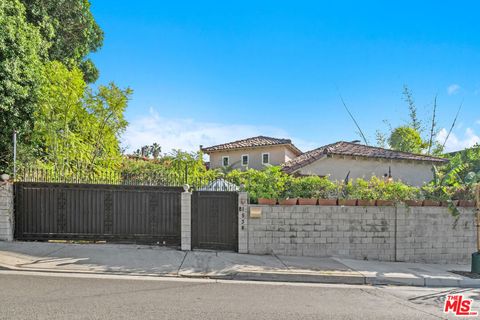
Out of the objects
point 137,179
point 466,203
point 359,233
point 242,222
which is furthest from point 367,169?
point 137,179

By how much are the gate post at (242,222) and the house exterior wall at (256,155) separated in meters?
16.5

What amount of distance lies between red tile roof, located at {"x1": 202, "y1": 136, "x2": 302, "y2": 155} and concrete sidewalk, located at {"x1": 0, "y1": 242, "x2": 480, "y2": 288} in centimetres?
1818

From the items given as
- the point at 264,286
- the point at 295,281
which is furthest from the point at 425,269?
the point at 264,286

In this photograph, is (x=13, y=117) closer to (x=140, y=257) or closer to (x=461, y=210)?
(x=140, y=257)

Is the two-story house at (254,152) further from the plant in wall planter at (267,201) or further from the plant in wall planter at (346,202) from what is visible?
the plant in wall planter at (346,202)

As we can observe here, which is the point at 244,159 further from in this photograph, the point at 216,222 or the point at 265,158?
the point at 216,222

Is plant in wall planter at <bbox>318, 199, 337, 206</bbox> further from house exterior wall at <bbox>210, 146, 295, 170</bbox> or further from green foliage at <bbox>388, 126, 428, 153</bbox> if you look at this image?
green foliage at <bbox>388, 126, 428, 153</bbox>

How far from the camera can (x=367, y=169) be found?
2134 cm

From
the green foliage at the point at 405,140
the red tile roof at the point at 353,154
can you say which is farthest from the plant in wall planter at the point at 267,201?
the green foliage at the point at 405,140

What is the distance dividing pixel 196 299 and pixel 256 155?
2281cm

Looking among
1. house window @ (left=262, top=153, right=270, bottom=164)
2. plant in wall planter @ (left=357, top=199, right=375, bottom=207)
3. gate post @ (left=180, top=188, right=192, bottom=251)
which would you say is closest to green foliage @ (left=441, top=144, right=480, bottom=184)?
plant in wall planter @ (left=357, top=199, right=375, bottom=207)

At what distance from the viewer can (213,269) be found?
788cm

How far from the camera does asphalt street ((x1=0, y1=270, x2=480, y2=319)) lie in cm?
484

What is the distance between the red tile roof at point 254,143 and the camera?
27392 millimetres
